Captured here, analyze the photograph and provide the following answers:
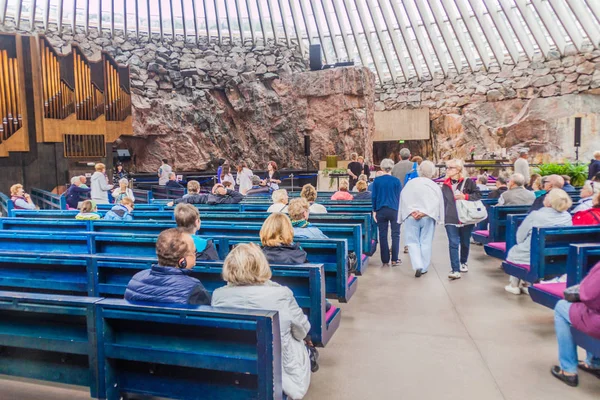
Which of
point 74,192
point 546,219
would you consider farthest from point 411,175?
point 74,192

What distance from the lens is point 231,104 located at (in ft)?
69.3

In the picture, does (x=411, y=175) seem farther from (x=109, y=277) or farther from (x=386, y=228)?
(x=109, y=277)

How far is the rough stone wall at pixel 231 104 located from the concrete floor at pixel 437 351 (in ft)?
52.5

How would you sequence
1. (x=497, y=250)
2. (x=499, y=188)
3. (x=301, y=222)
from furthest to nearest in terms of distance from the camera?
(x=499, y=188) < (x=497, y=250) < (x=301, y=222)

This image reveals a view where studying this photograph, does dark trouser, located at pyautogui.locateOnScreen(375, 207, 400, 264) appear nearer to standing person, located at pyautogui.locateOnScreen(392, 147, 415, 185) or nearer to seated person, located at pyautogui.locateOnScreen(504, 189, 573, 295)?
seated person, located at pyautogui.locateOnScreen(504, 189, 573, 295)

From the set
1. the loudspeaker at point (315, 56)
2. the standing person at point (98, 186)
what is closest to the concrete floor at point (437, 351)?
the standing person at point (98, 186)

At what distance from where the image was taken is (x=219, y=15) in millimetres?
22453

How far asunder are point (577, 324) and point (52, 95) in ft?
43.6

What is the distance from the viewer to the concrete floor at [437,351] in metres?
2.72

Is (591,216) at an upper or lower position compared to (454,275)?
upper

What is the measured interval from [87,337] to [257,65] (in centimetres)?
2057

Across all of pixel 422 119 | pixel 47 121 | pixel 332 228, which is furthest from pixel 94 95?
pixel 422 119

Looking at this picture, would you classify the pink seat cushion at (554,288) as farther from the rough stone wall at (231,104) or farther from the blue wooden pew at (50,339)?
the rough stone wall at (231,104)

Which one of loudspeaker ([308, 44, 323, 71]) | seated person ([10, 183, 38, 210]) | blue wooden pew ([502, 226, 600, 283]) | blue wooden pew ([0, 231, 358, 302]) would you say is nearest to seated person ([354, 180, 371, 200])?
blue wooden pew ([0, 231, 358, 302])
